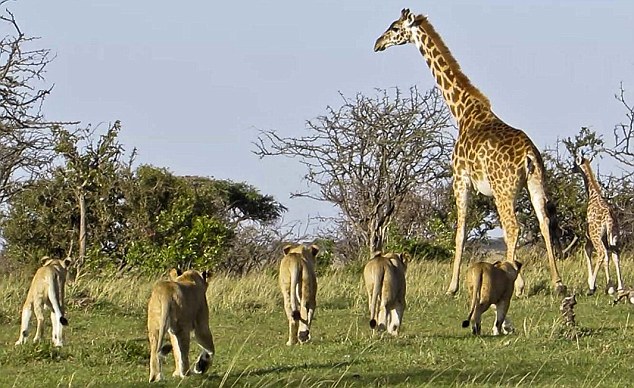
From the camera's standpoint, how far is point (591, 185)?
18.0 m

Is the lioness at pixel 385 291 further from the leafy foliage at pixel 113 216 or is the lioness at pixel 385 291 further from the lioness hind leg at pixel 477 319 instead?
the leafy foliage at pixel 113 216

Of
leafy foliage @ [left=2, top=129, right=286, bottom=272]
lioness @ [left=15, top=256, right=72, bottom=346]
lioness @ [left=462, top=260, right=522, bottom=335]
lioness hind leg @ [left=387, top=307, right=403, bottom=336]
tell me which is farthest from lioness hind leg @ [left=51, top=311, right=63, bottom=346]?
leafy foliage @ [left=2, top=129, right=286, bottom=272]

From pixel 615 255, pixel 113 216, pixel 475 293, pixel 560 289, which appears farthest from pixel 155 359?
pixel 113 216

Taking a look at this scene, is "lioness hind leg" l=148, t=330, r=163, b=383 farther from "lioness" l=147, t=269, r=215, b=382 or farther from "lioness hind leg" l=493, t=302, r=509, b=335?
"lioness hind leg" l=493, t=302, r=509, b=335

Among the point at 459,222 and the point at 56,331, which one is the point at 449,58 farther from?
the point at 56,331

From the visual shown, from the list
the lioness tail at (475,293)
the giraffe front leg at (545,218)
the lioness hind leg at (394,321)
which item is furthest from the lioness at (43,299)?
the giraffe front leg at (545,218)

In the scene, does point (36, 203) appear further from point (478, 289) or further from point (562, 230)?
point (478, 289)

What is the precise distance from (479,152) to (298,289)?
533 cm

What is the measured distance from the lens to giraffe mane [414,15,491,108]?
17781mm

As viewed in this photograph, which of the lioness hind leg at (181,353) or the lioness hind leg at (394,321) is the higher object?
the lioness hind leg at (394,321)

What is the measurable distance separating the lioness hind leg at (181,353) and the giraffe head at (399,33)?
10387 millimetres

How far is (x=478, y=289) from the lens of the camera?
462 inches

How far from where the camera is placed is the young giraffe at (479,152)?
15.7m

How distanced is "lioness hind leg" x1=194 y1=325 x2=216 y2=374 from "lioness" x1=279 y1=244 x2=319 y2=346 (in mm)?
2378
